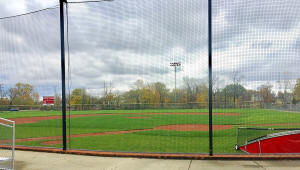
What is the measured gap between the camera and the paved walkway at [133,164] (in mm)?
4699

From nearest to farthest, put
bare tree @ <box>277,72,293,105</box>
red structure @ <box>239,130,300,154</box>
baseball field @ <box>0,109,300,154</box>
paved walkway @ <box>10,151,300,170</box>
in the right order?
paved walkway @ <box>10,151,300,170</box>, red structure @ <box>239,130,300,154</box>, bare tree @ <box>277,72,293,105</box>, baseball field @ <box>0,109,300,154</box>

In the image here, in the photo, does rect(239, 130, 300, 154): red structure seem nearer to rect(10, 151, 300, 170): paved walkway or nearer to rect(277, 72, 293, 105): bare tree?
rect(10, 151, 300, 170): paved walkway

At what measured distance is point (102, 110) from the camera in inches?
886

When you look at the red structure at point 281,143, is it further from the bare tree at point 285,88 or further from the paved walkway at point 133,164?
the bare tree at point 285,88

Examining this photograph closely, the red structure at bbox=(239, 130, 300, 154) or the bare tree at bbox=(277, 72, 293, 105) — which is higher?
the bare tree at bbox=(277, 72, 293, 105)

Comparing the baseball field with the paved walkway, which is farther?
the baseball field

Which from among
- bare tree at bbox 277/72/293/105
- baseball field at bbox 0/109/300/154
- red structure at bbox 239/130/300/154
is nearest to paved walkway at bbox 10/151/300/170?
red structure at bbox 239/130/300/154

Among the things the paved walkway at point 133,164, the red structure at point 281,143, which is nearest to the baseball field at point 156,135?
the paved walkway at point 133,164

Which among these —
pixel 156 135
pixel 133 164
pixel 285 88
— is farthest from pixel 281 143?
pixel 156 135

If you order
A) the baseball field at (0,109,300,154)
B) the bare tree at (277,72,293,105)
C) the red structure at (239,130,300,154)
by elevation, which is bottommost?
the baseball field at (0,109,300,154)

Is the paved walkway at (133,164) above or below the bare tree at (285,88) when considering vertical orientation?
below

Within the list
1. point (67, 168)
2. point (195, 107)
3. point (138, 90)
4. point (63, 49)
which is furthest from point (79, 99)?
point (67, 168)

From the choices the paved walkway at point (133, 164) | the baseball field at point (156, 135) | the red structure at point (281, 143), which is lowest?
the baseball field at point (156, 135)

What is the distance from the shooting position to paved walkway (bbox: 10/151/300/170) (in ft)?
15.4
